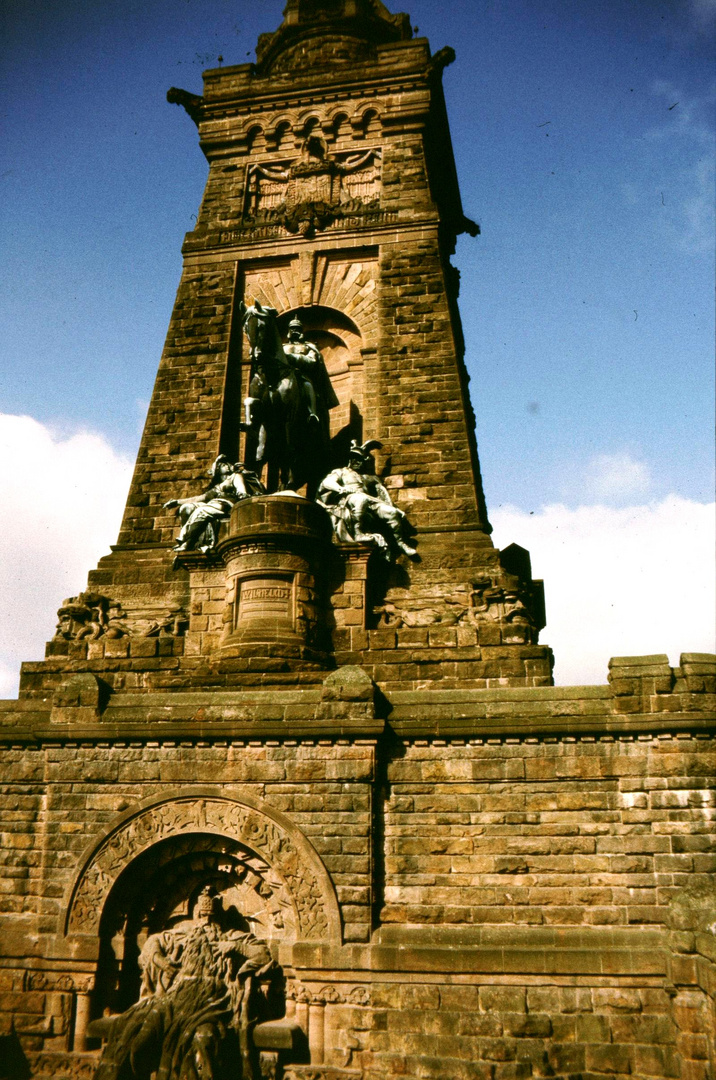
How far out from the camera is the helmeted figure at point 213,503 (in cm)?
1520

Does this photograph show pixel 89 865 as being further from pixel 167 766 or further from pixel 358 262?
pixel 358 262

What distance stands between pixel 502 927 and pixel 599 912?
45.2 inches

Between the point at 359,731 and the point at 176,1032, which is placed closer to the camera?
the point at 176,1032

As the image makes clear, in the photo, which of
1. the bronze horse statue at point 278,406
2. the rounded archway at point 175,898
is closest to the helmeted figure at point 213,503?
the bronze horse statue at point 278,406

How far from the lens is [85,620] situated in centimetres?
1502

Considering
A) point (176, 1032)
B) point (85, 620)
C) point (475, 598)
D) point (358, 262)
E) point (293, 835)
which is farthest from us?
point (358, 262)

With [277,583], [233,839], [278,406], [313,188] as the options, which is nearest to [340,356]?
[278,406]

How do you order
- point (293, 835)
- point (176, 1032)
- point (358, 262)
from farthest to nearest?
1. point (358, 262)
2. point (293, 835)
3. point (176, 1032)

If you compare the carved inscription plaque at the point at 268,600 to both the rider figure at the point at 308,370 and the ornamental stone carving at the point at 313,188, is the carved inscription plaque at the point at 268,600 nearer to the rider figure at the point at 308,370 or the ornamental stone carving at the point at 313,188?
the rider figure at the point at 308,370

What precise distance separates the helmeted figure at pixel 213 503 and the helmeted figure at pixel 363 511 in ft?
4.18

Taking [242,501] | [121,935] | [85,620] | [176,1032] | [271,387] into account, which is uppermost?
[271,387]

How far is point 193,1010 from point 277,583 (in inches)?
219

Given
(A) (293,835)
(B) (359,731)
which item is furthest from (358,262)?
(A) (293,835)

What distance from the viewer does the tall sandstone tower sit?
1109 cm
